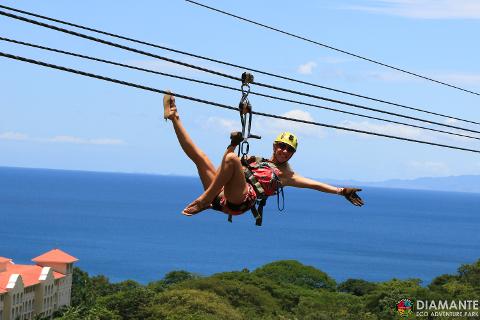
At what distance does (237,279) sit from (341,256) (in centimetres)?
9589

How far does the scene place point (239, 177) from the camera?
11203mm

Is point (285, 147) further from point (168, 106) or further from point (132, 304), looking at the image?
point (132, 304)

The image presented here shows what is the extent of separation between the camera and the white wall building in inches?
2635

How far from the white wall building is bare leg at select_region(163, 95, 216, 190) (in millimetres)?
57367

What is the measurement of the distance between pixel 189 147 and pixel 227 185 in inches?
25.6

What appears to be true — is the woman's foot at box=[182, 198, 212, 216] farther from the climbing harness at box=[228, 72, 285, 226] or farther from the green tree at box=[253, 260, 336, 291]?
the green tree at box=[253, 260, 336, 291]


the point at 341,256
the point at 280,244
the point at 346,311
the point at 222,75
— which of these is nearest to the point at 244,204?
the point at 222,75

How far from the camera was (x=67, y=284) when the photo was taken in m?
76.9

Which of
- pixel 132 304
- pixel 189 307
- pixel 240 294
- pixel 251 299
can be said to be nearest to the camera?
pixel 189 307

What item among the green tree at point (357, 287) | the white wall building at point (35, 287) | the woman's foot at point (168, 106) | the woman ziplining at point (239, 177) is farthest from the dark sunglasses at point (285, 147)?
the green tree at point (357, 287)

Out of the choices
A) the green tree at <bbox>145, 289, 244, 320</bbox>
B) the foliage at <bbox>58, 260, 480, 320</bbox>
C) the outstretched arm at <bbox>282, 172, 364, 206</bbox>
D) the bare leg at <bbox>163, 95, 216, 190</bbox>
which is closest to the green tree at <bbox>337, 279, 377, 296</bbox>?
the foliage at <bbox>58, 260, 480, 320</bbox>

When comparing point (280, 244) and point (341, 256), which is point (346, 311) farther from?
point (280, 244)

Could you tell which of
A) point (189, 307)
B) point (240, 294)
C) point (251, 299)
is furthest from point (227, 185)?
point (240, 294)

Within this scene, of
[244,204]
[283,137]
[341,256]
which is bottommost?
[244,204]
